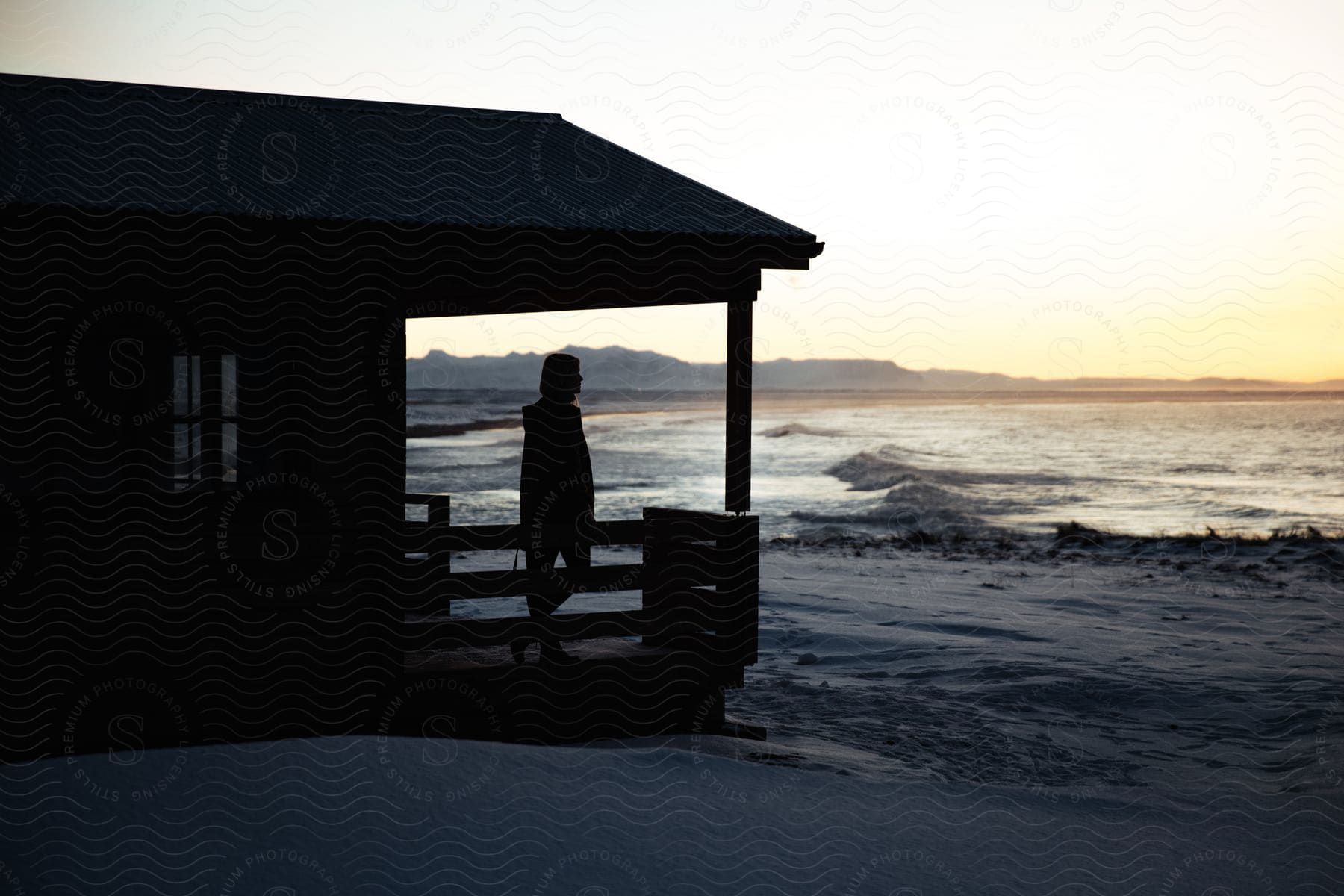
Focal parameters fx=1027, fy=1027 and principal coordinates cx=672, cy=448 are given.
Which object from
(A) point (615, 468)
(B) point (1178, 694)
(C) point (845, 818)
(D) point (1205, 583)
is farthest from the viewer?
(A) point (615, 468)

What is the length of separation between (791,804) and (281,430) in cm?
450

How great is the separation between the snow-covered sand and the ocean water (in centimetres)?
1643

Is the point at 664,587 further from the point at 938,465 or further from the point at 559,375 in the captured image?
the point at 938,465

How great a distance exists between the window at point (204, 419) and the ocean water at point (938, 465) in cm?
1661

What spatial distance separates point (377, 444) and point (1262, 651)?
9.52 metres

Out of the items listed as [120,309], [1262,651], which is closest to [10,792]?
[120,309]

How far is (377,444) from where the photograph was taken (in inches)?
280

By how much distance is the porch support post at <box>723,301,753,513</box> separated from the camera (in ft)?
23.6

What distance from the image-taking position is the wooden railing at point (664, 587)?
700 cm

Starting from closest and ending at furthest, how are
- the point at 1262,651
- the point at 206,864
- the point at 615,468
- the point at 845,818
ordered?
the point at 206,864 < the point at 845,818 < the point at 1262,651 < the point at 615,468

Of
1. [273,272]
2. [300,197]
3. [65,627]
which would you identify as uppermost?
[300,197]

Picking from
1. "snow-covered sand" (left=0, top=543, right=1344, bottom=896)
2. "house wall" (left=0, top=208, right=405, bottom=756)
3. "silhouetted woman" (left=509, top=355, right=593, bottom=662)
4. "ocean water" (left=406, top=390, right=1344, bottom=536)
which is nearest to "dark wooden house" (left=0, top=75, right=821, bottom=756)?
"house wall" (left=0, top=208, right=405, bottom=756)

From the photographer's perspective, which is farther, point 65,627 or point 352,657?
point 352,657

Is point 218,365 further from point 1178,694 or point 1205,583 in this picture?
point 1205,583
